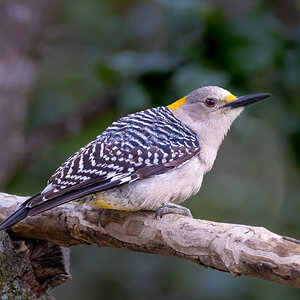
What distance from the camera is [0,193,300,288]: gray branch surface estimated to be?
2.66 meters

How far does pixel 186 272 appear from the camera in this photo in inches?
239

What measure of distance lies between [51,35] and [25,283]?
306cm

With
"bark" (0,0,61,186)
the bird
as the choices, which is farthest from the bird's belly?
"bark" (0,0,61,186)

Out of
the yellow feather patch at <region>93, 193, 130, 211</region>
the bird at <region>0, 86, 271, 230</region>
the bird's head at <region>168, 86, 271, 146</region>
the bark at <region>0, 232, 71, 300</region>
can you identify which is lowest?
the bark at <region>0, 232, 71, 300</region>

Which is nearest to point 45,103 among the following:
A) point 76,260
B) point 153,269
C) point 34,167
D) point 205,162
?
point 34,167

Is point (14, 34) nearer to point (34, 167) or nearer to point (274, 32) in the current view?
point (34, 167)

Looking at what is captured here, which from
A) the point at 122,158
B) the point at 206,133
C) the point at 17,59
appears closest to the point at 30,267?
the point at 122,158

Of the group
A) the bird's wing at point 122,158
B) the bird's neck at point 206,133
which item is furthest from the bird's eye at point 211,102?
the bird's wing at point 122,158

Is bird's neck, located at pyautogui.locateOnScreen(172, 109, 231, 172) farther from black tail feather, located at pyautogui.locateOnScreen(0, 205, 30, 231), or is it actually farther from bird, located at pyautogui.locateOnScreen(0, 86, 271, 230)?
black tail feather, located at pyautogui.locateOnScreen(0, 205, 30, 231)

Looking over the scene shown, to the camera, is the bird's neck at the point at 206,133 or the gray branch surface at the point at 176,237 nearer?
the gray branch surface at the point at 176,237

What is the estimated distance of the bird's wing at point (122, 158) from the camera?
3250 mm

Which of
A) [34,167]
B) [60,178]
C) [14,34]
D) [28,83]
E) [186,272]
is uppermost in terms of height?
[14,34]

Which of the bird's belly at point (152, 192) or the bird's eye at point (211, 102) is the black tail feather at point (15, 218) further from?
the bird's eye at point (211, 102)

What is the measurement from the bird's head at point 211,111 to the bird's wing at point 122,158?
0.52 feet
